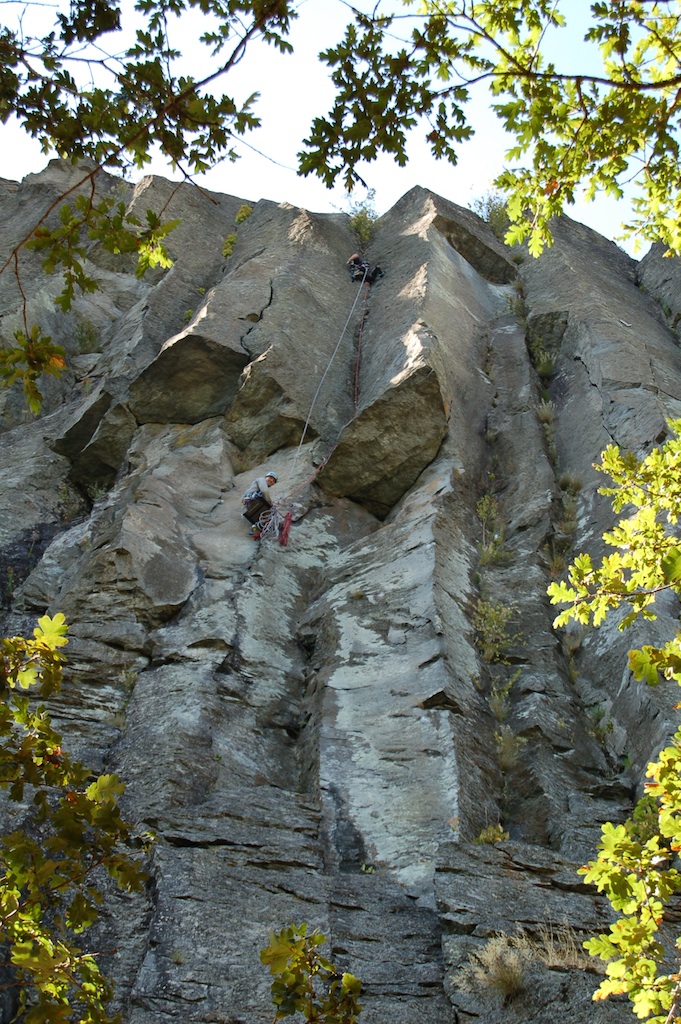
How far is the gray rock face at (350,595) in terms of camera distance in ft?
21.4

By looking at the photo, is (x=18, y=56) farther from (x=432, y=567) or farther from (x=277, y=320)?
(x=277, y=320)

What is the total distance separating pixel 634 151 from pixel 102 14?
3093 millimetres

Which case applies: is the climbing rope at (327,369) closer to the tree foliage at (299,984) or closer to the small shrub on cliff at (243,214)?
the small shrub on cliff at (243,214)

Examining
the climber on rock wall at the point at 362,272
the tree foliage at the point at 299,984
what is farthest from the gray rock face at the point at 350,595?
the tree foliage at the point at 299,984

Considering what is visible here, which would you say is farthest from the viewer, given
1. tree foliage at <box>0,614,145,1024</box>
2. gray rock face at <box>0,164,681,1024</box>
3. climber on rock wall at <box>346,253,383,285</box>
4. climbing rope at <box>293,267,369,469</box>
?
climber on rock wall at <box>346,253,383,285</box>

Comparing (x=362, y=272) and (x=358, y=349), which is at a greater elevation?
(x=362, y=272)

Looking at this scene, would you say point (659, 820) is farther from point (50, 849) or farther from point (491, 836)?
point (491, 836)

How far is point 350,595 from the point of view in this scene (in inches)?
401

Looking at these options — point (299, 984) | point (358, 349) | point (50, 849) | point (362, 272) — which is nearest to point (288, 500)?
point (358, 349)

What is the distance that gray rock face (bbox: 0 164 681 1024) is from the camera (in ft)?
21.4

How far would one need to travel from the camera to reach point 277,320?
1459 cm

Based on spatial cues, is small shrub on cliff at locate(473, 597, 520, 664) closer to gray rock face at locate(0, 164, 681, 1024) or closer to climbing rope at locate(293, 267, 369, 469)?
gray rock face at locate(0, 164, 681, 1024)

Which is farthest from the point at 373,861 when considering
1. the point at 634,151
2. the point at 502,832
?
the point at 634,151

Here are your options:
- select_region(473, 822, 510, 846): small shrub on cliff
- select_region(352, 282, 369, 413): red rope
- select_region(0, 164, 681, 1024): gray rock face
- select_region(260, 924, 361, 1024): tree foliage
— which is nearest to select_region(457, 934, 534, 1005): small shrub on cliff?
select_region(0, 164, 681, 1024): gray rock face
